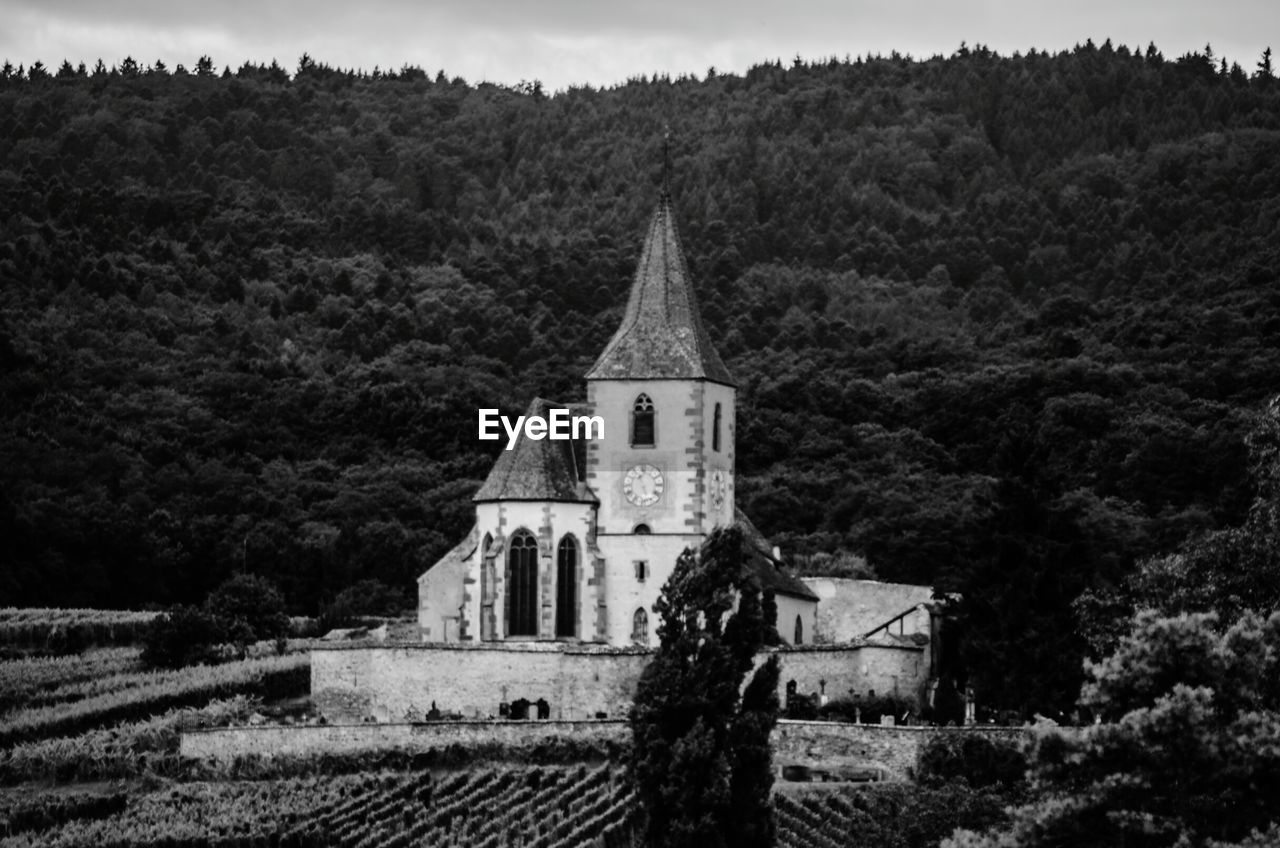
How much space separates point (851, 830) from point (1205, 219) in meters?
103

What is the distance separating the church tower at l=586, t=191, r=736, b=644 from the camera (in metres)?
68.0

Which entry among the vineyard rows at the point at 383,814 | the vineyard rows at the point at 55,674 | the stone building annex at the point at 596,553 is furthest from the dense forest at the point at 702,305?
the vineyard rows at the point at 55,674

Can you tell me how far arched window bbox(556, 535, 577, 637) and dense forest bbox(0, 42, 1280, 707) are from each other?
9.51 m

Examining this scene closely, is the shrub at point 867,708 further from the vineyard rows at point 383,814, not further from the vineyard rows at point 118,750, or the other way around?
the vineyard rows at point 118,750

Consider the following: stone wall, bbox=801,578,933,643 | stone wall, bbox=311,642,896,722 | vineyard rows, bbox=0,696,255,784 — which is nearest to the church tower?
stone wall, bbox=311,642,896,722

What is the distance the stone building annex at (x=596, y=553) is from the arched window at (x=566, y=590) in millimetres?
34

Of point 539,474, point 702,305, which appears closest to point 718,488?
point 539,474

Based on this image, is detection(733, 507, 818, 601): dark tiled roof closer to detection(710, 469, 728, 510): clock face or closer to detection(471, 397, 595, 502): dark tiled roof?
detection(710, 469, 728, 510): clock face

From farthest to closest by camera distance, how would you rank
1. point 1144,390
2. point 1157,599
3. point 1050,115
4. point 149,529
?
point 1050,115 → point 1144,390 → point 149,529 → point 1157,599

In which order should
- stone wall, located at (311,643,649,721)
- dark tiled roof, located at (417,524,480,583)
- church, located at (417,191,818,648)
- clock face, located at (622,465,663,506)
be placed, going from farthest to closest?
1. dark tiled roof, located at (417,524,480,583)
2. clock face, located at (622,465,663,506)
3. church, located at (417,191,818,648)
4. stone wall, located at (311,643,649,721)

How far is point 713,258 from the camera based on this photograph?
15275 cm

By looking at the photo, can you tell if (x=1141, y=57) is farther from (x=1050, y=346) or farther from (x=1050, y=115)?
(x=1050, y=346)

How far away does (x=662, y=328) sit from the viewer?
230 ft

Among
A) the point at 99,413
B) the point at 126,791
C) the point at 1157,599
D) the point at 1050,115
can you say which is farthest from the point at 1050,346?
the point at 1157,599
